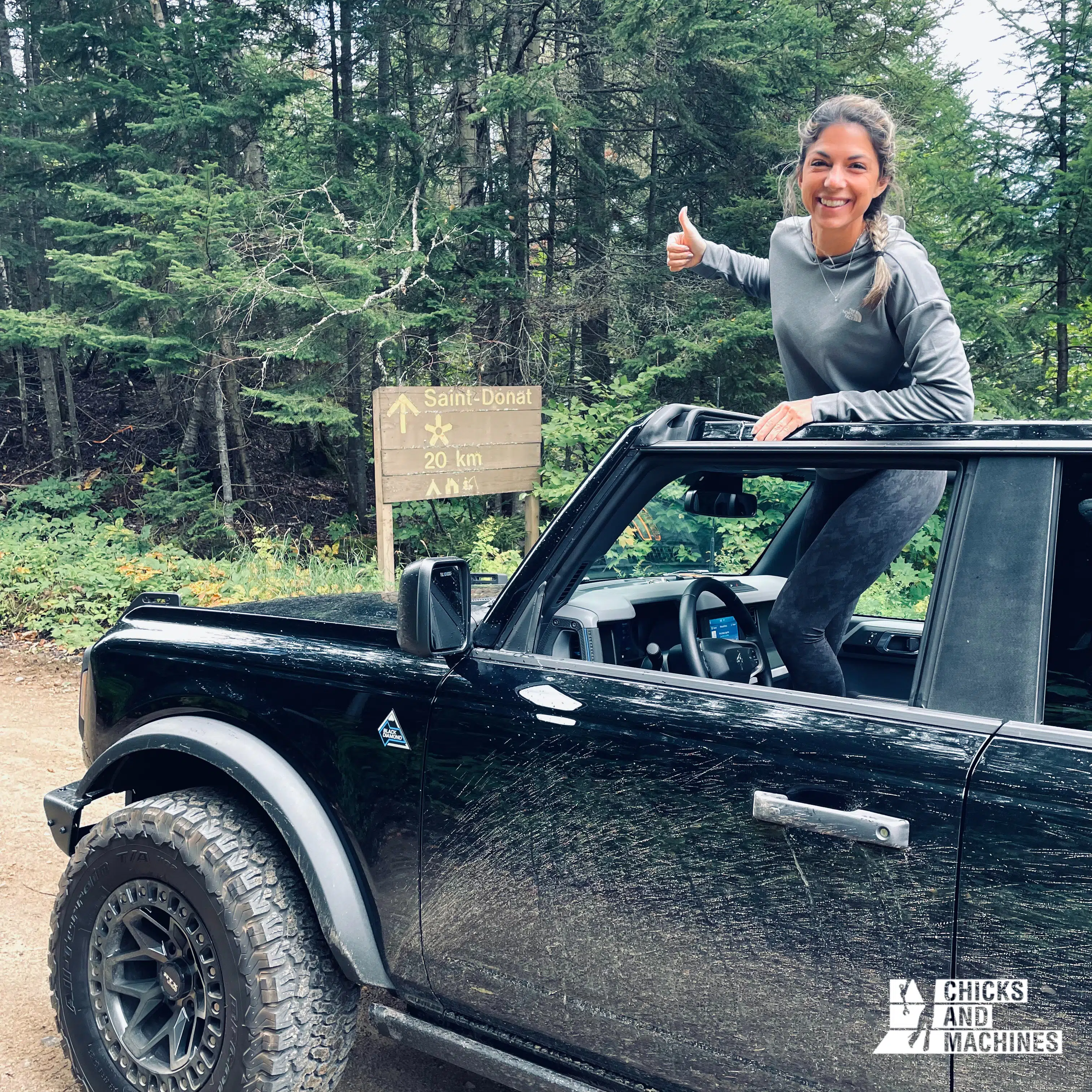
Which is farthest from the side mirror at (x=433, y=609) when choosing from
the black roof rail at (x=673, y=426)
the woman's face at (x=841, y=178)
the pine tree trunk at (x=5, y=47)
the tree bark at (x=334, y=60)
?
the pine tree trunk at (x=5, y=47)

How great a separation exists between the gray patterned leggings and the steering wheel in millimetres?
172

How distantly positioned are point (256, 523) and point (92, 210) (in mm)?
4634

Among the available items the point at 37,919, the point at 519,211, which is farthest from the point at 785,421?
the point at 519,211

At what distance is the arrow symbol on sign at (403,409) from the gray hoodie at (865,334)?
17.0 ft

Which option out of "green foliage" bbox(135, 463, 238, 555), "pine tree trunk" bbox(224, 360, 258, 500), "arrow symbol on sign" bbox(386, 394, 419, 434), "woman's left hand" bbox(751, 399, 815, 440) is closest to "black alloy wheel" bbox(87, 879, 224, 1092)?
"woman's left hand" bbox(751, 399, 815, 440)

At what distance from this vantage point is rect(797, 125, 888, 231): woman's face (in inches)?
91.8

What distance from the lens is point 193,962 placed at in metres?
2.41

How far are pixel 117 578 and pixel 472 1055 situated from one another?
26.5 feet

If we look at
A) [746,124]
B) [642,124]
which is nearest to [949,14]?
[746,124]

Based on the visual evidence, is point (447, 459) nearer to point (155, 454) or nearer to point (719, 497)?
Result: point (719, 497)

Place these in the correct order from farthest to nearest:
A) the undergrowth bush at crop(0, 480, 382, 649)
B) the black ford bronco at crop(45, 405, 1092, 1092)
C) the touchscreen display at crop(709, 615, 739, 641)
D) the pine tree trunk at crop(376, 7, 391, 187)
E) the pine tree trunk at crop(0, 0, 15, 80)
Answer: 1. the pine tree trunk at crop(0, 0, 15, 80)
2. the pine tree trunk at crop(376, 7, 391, 187)
3. the undergrowth bush at crop(0, 480, 382, 649)
4. the touchscreen display at crop(709, 615, 739, 641)
5. the black ford bronco at crop(45, 405, 1092, 1092)

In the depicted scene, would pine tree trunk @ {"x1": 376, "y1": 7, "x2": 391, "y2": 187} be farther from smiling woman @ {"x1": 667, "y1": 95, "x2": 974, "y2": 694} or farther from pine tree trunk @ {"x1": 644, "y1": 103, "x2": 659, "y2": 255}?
smiling woman @ {"x1": 667, "y1": 95, "x2": 974, "y2": 694}

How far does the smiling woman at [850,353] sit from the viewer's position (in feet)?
6.94

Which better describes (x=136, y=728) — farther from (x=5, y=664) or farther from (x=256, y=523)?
(x=256, y=523)
